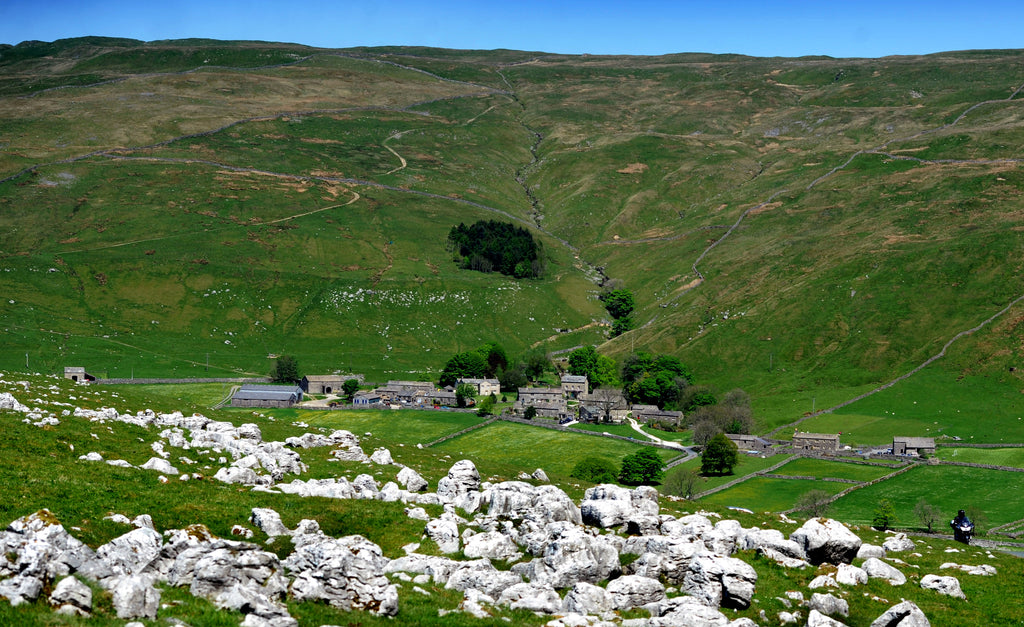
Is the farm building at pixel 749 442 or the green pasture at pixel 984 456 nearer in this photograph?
the green pasture at pixel 984 456

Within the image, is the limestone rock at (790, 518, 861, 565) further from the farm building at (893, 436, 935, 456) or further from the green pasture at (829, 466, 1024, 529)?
the farm building at (893, 436, 935, 456)

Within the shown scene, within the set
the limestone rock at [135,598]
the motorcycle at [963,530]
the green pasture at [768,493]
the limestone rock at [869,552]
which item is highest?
the limestone rock at [135,598]

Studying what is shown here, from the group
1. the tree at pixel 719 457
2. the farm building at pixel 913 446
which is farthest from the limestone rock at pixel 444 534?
the farm building at pixel 913 446

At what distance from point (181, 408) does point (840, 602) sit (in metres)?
60.2

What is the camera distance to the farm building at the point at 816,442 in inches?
Result: 5812

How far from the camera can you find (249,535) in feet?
116

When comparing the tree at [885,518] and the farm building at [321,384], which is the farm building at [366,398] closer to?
the farm building at [321,384]

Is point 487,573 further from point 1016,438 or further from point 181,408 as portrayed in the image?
point 1016,438

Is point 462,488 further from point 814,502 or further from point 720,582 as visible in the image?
point 814,502

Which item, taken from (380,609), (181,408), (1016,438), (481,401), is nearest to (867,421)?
(1016,438)

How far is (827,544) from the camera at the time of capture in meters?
41.8

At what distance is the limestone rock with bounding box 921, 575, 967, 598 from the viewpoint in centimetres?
3800

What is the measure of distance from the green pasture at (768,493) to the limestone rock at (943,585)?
244 ft

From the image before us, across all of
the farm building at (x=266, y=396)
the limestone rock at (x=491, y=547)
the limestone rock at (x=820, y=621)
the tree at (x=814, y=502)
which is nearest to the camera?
the limestone rock at (x=820, y=621)
